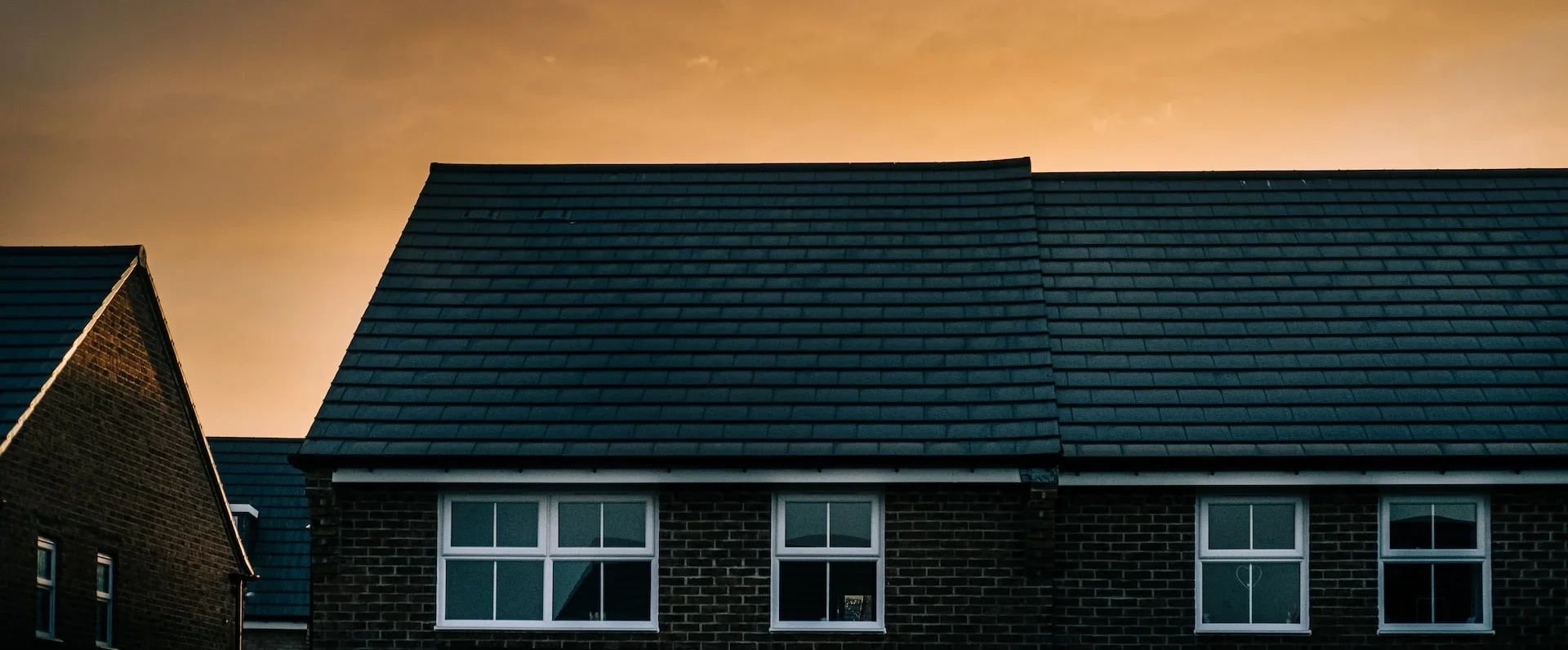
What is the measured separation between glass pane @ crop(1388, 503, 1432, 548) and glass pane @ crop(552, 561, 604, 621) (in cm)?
814

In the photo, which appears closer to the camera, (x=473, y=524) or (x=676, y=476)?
(x=676, y=476)

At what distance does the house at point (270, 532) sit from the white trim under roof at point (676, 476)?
616 inches

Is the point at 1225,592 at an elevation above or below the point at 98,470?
below

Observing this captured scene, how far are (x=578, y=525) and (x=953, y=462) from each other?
394 centimetres

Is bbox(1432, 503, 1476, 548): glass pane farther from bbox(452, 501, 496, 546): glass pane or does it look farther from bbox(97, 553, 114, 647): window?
bbox(97, 553, 114, 647): window

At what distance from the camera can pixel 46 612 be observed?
74.5ft

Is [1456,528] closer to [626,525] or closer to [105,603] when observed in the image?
[626,525]

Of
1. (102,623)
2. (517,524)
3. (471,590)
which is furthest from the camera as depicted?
(102,623)

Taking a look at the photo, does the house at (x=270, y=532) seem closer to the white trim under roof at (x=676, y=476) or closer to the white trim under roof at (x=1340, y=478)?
the white trim under roof at (x=676, y=476)

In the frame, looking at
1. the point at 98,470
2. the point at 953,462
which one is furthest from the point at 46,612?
the point at 953,462

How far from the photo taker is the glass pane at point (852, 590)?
18203 mm

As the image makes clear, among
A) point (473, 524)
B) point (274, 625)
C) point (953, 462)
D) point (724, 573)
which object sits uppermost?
point (953, 462)

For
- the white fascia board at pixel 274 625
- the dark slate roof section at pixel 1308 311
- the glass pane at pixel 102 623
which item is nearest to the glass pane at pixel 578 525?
the dark slate roof section at pixel 1308 311

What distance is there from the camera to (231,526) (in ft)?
94.4
